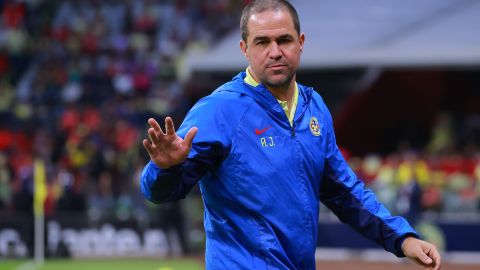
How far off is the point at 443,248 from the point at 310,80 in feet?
21.7

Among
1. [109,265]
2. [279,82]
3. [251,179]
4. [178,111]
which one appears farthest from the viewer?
[178,111]

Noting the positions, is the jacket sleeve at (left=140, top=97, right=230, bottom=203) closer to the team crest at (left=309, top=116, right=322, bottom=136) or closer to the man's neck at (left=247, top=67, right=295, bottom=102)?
the man's neck at (left=247, top=67, right=295, bottom=102)

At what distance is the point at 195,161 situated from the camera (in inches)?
193

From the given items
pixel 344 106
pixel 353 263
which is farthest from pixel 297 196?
pixel 344 106

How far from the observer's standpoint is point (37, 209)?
21.2m

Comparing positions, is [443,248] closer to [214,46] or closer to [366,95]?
[366,95]

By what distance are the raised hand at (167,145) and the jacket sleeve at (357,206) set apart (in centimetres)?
99

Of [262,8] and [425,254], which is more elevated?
[262,8]

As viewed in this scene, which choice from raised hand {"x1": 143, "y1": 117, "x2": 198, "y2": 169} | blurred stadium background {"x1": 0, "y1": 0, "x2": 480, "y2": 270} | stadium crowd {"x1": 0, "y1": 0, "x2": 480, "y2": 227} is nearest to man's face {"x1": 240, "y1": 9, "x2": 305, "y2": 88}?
raised hand {"x1": 143, "y1": 117, "x2": 198, "y2": 169}

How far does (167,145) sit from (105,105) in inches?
879

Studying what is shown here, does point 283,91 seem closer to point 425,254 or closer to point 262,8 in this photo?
point 262,8

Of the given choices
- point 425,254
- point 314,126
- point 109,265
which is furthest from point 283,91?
point 109,265

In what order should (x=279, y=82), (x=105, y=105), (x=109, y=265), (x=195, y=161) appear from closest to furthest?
(x=195, y=161), (x=279, y=82), (x=109, y=265), (x=105, y=105)

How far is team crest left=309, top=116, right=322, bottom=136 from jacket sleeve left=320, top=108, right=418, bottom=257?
0.10m
